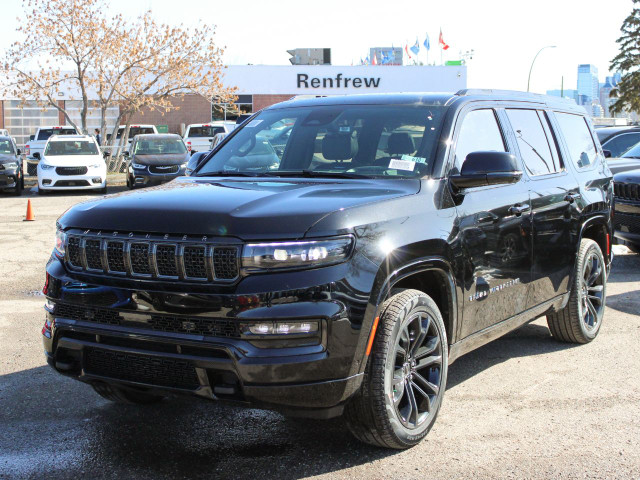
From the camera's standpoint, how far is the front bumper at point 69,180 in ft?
73.7

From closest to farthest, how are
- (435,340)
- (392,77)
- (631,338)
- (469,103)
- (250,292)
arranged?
(250,292)
(435,340)
(469,103)
(631,338)
(392,77)

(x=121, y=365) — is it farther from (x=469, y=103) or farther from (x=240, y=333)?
(x=469, y=103)

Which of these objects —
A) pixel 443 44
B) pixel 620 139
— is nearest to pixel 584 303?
pixel 620 139

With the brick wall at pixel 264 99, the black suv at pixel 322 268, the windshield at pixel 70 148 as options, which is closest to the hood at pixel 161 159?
the windshield at pixel 70 148

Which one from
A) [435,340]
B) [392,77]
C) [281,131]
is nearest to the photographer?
[435,340]

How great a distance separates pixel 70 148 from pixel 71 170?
124 cm

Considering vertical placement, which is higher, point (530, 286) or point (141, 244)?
point (141, 244)

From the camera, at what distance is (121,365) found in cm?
383

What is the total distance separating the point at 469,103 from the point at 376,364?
2.05 meters

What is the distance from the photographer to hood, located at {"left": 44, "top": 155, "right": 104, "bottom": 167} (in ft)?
74.0

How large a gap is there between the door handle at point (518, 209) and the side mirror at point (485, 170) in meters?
0.53

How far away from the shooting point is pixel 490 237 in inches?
189

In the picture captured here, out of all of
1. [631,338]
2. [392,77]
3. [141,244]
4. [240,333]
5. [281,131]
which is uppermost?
[392,77]

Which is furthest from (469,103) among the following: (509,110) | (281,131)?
(281,131)
